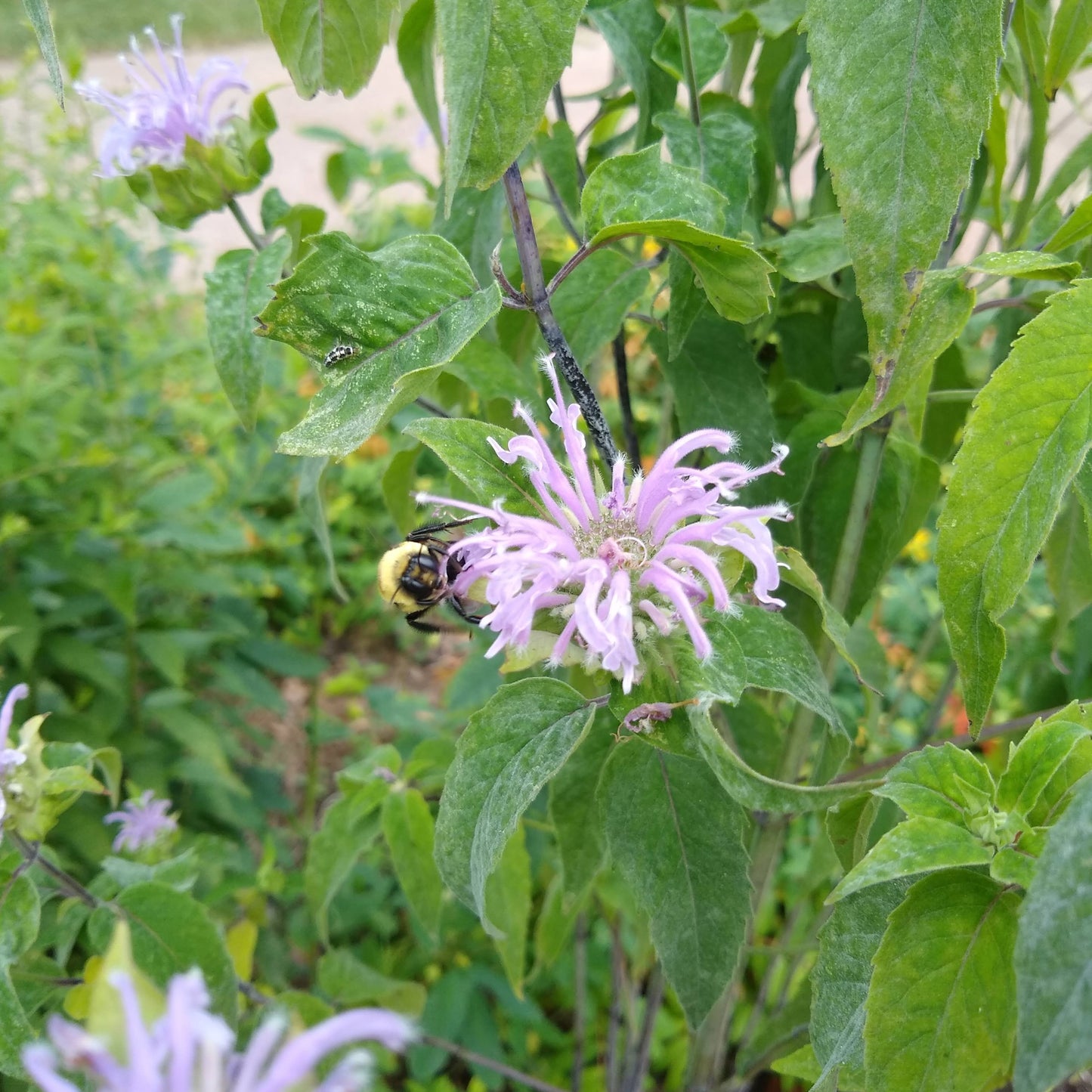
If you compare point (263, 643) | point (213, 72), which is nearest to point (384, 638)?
point (263, 643)

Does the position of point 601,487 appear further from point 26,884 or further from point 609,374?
point 609,374

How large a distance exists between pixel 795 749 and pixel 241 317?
47 centimetres

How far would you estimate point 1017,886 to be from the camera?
0.41 m

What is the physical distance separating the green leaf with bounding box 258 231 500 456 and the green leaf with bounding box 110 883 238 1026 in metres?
0.33

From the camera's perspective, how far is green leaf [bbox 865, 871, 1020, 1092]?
0.37 meters

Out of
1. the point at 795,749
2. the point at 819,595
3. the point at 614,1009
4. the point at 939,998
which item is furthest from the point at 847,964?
the point at 614,1009

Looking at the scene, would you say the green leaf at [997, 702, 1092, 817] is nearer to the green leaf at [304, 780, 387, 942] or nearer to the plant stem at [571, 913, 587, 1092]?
the green leaf at [304, 780, 387, 942]

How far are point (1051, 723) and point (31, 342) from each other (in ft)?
4.03

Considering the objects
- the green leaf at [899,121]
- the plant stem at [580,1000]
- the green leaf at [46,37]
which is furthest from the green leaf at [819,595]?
the plant stem at [580,1000]

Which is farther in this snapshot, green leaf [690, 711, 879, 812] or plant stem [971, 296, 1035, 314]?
plant stem [971, 296, 1035, 314]

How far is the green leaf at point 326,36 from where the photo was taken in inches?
17.3

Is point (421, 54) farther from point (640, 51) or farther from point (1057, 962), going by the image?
point (1057, 962)

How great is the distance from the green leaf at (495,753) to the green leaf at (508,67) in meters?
0.22

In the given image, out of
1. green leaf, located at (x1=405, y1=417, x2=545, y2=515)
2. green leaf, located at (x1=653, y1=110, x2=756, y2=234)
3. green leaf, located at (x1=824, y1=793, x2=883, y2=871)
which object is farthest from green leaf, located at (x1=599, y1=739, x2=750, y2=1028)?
green leaf, located at (x1=653, y1=110, x2=756, y2=234)
